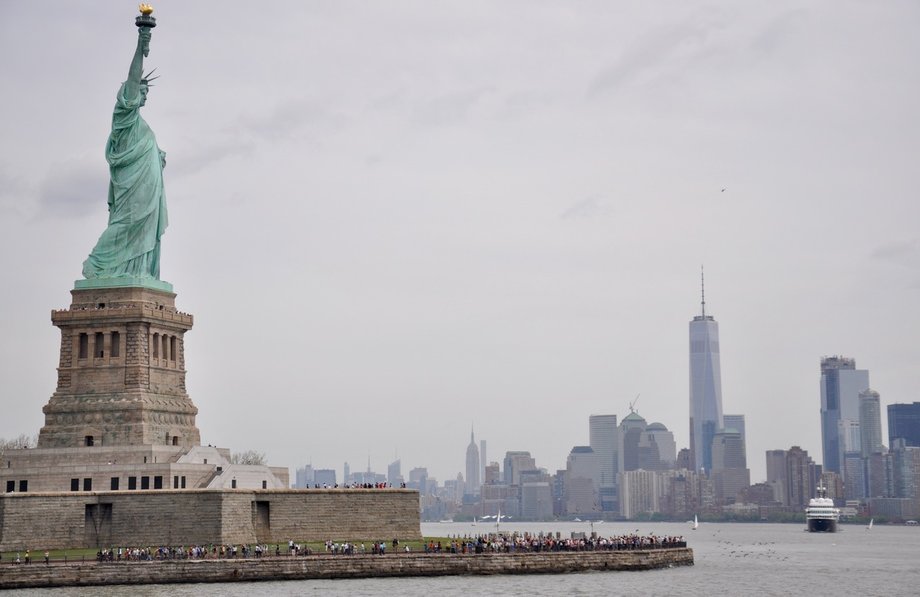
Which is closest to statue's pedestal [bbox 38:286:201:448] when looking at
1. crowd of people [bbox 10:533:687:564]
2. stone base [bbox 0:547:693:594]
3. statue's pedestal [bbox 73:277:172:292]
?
statue's pedestal [bbox 73:277:172:292]

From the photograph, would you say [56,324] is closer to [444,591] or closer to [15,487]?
[15,487]

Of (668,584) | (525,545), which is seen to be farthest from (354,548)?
(668,584)

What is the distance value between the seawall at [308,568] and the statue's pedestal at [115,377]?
36.7ft

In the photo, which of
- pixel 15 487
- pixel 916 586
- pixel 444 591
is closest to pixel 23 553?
pixel 15 487

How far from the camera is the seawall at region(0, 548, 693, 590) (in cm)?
7406

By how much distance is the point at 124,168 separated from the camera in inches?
3588

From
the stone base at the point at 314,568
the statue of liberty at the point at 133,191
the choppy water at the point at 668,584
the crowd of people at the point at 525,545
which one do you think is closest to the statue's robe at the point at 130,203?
the statue of liberty at the point at 133,191

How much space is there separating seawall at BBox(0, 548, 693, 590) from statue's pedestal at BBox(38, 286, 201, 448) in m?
11.2

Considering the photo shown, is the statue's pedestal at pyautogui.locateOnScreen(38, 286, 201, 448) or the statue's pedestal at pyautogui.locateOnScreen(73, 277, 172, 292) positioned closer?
the statue's pedestal at pyautogui.locateOnScreen(38, 286, 201, 448)

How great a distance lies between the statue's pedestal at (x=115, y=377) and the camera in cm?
8562

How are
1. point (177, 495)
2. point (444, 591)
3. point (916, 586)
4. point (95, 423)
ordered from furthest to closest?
point (916, 586)
point (95, 423)
point (177, 495)
point (444, 591)

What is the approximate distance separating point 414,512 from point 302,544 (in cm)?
825

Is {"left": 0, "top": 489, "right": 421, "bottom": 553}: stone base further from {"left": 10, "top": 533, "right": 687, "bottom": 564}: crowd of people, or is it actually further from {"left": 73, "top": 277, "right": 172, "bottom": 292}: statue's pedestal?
{"left": 73, "top": 277, "right": 172, "bottom": 292}: statue's pedestal

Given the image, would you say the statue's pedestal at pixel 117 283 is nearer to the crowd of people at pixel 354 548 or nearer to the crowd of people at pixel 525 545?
the crowd of people at pixel 354 548
